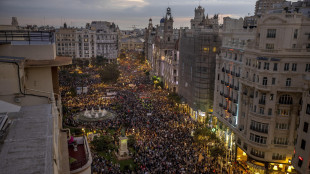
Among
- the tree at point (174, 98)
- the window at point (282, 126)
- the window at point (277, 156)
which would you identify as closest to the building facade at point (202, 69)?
the tree at point (174, 98)

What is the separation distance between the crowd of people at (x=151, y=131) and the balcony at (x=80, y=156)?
45.3 feet

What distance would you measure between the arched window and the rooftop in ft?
86.4

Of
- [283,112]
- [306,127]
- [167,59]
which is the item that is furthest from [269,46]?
[167,59]

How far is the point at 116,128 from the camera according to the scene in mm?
39562

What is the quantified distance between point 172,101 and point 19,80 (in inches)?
1933

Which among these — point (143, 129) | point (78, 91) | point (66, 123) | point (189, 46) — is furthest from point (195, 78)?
point (78, 91)

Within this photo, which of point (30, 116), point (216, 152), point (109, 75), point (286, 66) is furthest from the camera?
point (109, 75)

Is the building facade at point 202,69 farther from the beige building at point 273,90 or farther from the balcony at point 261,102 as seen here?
the balcony at point 261,102

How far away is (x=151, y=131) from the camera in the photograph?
124ft

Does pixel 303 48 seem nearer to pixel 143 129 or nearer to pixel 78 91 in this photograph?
pixel 143 129

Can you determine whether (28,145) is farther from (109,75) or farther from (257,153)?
(109,75)

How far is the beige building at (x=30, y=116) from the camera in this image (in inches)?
194

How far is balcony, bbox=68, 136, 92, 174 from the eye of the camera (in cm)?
1069

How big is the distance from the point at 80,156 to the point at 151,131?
2594cm
